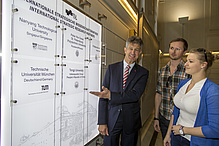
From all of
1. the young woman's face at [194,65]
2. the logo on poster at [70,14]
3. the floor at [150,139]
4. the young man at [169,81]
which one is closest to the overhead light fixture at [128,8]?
the young man at [169,81]

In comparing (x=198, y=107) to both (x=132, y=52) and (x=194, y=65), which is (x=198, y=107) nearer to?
(x=194, y=65)

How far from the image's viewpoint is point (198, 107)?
49.8 inches

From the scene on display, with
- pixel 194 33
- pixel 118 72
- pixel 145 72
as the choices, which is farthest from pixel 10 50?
pixel 194 33

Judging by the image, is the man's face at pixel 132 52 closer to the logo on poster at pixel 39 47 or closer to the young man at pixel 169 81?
the young man at pixel 169 81

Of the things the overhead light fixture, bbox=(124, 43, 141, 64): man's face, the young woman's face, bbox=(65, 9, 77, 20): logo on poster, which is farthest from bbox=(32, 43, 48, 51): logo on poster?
the overhead light fixture

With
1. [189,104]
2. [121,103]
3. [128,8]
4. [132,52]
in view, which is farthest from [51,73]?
[128,8]

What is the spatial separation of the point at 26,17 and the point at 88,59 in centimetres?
75

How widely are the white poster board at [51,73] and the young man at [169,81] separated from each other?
1.00 meters

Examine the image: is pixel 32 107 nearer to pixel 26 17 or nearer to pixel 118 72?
pixel 26 17

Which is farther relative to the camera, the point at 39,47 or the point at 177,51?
the point at 177,51

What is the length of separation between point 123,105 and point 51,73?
83cm

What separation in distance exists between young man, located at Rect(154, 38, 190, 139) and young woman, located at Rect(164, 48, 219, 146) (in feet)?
1.21

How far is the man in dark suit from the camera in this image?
1.56m

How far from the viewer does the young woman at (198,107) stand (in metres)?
1.17
